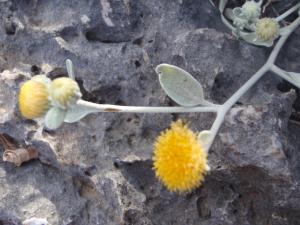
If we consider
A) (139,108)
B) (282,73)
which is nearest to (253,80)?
(282,73)

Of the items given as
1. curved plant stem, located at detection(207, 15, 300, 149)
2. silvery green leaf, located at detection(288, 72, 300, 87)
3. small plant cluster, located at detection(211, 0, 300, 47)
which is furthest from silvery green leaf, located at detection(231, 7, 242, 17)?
silvery green leaf, located at detection(288, 72, 300, 87)

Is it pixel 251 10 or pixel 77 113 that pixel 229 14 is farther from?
pixel 77 113

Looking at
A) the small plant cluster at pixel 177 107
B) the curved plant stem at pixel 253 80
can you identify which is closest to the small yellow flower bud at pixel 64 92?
the small plant cluster at pixel 177 107

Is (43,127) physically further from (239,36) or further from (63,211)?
(239,36)

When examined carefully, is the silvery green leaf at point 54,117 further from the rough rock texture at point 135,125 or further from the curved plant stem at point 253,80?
the curved plant stem at point 253,80

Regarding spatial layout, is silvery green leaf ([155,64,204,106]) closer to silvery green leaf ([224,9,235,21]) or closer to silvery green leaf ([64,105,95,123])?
silvery green leaf ([64,105,95,123])
